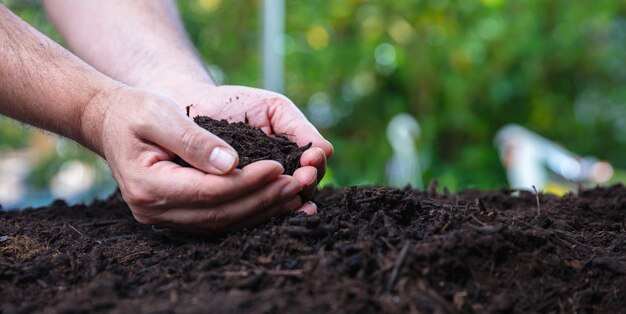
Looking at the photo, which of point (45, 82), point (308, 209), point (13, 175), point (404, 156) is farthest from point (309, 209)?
point (13, 175)

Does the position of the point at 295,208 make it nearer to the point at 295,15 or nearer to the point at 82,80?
the point at 82,80

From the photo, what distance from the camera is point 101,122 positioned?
1.40 m

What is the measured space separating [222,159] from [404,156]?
3.72 metres

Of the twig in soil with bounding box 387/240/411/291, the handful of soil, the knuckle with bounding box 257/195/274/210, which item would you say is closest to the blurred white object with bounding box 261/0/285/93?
the handful of soil

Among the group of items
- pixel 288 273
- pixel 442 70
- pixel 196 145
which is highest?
pixel 442 70

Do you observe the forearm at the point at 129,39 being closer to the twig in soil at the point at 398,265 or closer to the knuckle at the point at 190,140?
the knuckle at the point at 190,140

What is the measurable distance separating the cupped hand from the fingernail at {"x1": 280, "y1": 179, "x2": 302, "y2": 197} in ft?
0.80

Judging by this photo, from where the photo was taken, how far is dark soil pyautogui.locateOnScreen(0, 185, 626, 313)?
988 millimetres

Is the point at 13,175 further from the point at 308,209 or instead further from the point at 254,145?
the point at 308,209

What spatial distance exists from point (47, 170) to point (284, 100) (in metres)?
4.35

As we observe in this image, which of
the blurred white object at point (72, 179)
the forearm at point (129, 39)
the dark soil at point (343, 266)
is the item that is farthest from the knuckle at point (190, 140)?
the blurred white object at point (72, 179)

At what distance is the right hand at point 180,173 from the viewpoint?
1.26 m

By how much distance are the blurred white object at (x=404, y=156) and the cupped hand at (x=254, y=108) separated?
296cm

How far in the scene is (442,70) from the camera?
18.0ft
